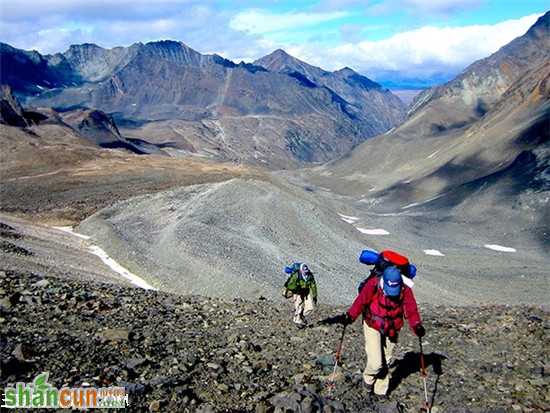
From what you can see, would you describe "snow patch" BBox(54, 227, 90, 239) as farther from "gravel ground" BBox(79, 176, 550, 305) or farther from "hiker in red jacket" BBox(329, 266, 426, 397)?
"hiker in red jacket" BBox(329, 266, 426, 397)

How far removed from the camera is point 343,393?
36.1 feet

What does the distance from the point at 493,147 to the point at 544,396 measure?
434 ft

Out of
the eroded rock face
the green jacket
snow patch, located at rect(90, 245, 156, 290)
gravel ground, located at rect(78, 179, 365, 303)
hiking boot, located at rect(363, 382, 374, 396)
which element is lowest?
snow patch, located at rect(90, 245, 156, 290)

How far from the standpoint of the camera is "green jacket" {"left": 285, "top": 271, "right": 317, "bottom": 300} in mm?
17219

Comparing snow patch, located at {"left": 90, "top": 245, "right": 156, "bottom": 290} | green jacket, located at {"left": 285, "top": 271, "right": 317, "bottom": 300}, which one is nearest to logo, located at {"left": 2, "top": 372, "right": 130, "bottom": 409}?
green jacket, located at {"left": 285, "top": 271, "right": 317, "bottom": 300}

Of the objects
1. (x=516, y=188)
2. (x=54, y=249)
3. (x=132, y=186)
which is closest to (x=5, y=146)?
(x=132, y=186)

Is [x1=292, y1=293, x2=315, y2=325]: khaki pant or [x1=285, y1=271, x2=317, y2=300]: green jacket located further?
[x1=285, y1=271, x2=317, y2=300]: green jacket

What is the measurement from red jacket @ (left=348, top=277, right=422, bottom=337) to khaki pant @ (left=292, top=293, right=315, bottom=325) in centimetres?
600

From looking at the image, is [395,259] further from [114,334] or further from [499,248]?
[499,248]

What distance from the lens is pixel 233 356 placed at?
40.8 feet

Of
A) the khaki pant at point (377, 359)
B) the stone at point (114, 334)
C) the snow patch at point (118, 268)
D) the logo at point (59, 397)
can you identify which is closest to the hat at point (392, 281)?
the khaki pant at point (377, 359)

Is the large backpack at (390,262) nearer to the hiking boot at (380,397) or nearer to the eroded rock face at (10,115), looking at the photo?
the hiking boot at (380,397)

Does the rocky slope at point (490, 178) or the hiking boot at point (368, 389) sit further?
the rocky slope at point (490, 178)

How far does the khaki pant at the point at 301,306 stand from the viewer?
16.8m
